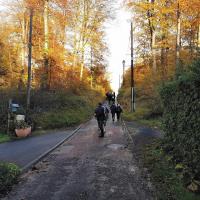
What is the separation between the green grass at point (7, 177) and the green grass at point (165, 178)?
365 cm

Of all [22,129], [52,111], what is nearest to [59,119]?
[52,111]

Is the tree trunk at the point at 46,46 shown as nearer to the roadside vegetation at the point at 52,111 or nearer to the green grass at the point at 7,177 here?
the roadside vegetation at the point at 52,111

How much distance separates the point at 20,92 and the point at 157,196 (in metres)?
19.7

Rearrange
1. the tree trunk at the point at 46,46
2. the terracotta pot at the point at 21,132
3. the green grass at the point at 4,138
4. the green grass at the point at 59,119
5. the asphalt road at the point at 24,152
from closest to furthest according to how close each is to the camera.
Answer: the asphalt road at the point at 24,152, the green grass at the point at 4,138, the terracotta pot at the point at 21,132, the green grass at the point at 59,119, the tree trunk at the point at 46,46

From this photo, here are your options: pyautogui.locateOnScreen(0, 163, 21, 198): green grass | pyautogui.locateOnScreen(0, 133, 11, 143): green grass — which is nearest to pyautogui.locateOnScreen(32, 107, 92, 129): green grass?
pyautogui.locateOnScreen(0, 133, 11, 143): green grass

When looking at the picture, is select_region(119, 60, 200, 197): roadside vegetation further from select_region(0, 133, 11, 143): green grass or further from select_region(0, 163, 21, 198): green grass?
select_region(0, 133, 11, 143): green grass

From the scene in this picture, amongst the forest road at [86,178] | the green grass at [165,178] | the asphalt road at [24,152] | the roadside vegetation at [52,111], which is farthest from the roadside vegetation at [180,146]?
the roadside vegetation at [52,111]

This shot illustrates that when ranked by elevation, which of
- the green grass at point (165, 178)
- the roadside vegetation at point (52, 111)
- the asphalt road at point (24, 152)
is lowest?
the asphalt road at point (24, 152)

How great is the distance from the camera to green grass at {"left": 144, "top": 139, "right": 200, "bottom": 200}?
6.17 m

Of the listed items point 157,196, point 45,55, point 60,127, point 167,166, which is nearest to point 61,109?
point 60,127

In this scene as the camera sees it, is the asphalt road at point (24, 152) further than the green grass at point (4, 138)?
No

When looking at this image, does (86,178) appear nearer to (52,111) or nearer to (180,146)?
(180,146)

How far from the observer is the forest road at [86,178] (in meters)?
6.64

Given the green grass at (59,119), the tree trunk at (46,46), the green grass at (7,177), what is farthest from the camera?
the tree trunk at (46,46)
